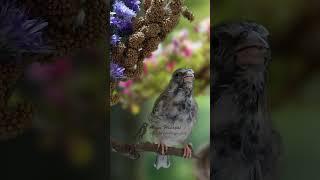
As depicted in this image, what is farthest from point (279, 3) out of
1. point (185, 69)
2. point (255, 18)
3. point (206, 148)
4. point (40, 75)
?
point (40, 75)

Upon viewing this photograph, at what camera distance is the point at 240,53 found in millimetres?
2068

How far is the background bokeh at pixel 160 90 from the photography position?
75.9 inches

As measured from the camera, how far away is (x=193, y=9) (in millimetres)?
1945

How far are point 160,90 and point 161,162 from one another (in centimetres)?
27

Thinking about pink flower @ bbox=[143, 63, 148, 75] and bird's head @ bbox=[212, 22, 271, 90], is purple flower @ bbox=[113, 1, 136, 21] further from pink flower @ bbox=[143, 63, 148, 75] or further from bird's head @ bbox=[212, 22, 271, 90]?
bird's head @ bbox=[212, 22, 271, 90]

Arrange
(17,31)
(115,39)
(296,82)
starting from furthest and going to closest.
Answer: (296,82), (115,39), (17,31)

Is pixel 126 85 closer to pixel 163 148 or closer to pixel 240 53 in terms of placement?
pixel 163 148

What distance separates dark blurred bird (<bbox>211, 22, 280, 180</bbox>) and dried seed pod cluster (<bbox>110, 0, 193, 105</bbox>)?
0.73 feet

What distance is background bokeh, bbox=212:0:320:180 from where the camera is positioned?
6.86 feet

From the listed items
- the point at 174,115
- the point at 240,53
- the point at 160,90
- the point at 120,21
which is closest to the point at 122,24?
the point at 120,21

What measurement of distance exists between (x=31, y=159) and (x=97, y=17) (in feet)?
1.70

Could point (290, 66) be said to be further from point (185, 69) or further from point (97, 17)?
point (97, 17)

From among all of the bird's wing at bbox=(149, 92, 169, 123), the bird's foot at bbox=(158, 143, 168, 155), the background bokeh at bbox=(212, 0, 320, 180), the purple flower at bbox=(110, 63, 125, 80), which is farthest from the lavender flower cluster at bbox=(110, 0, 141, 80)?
the background bokeh at bbox=(212, 0, 320, 180)

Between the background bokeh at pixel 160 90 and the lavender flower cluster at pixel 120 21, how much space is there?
68 mm
